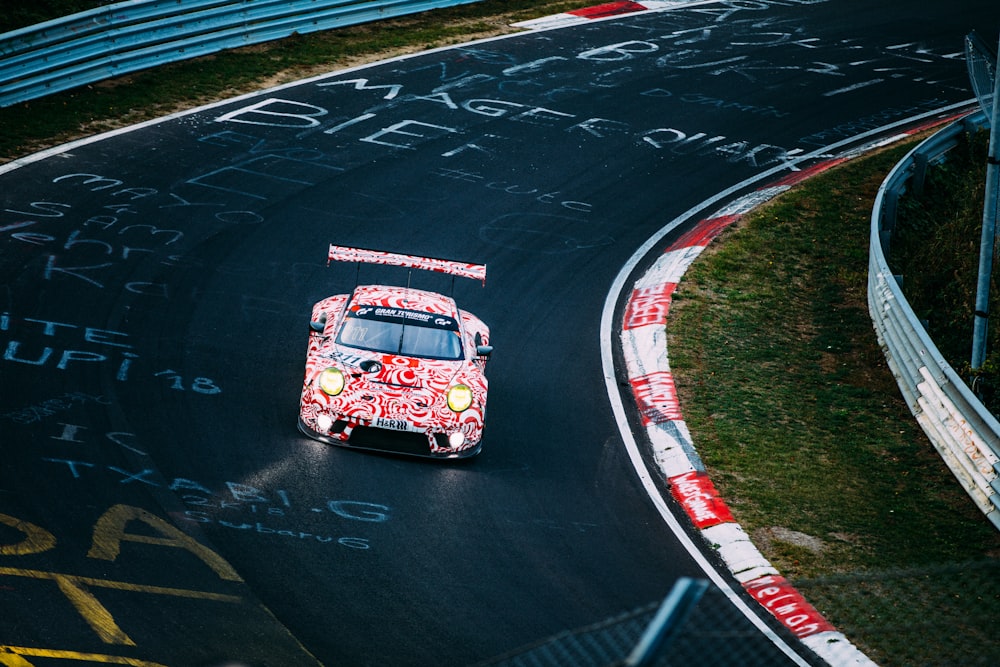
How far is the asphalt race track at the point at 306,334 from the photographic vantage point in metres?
9.21

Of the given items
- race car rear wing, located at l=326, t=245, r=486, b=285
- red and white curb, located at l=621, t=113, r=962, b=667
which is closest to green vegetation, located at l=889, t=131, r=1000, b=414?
red and white curb, located at l=621, t=113, r=962, b=667

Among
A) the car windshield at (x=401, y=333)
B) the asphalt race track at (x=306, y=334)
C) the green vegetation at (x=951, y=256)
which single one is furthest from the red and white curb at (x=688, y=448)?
the green vegetation at (x=951, y=256)

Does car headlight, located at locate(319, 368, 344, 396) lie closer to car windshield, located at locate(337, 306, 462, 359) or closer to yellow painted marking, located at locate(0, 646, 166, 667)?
car windshield, located at locate(337, 306, 462, 359)

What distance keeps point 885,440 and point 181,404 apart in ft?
25.3

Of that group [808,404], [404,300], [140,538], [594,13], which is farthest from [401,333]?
[594,13]

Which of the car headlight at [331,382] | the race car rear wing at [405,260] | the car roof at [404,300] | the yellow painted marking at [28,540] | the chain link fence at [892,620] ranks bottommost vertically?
the chain link fence at [892,620]

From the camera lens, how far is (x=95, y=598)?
8.73 meters

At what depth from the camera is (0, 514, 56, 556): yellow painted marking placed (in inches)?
361

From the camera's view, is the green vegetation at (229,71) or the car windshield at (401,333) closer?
the car windshield at (401,333)

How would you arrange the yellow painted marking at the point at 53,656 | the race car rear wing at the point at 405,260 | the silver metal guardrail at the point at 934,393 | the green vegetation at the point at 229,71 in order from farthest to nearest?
the green vegetation at the point at 229,71 < the race car rear wing at the point at 405,260 < the silver metal guardrail at the point at 934,393 < the yellow painted marking at the point at 53,656

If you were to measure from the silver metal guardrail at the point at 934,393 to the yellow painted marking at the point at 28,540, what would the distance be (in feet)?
28.3

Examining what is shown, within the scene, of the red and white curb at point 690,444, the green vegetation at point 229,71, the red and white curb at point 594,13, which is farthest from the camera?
the red and white curb at point 594,13

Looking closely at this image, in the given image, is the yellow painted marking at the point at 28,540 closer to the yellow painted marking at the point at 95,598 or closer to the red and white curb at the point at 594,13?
the yellow painted marking at the point at 95,598

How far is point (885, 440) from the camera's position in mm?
13477
